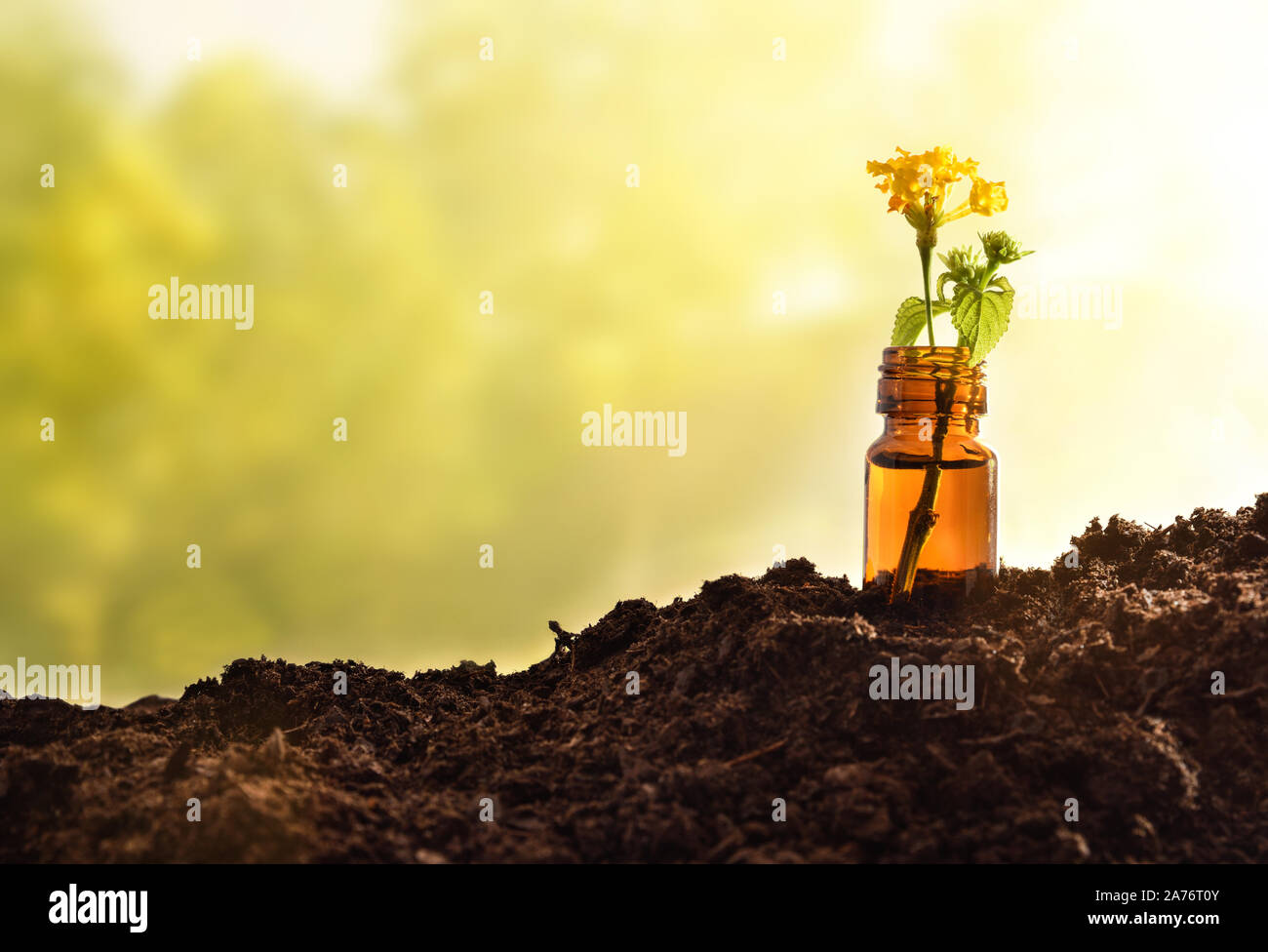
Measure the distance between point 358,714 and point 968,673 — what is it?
1394mm

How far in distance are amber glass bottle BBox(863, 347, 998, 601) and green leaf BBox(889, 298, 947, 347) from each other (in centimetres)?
6

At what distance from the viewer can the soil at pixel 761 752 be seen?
6.06ft

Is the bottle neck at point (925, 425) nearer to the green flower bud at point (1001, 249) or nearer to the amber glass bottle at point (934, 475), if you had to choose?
the amber glass bottle at point (934, 475)

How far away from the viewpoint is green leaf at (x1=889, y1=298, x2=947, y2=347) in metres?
2.76

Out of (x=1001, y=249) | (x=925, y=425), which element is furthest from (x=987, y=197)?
(x=925, y=425)

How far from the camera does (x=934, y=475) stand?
264cm

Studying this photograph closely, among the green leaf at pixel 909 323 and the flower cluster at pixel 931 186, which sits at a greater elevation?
the flower cluster at pixel 931 186

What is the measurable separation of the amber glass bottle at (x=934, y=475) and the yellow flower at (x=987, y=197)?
1.09 feet

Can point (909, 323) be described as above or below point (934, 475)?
above

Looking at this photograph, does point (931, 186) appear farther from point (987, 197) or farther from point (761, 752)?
point (761, 752)

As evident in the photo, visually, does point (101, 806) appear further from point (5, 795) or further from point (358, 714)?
point (358, 714)

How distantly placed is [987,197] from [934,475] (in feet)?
2.19

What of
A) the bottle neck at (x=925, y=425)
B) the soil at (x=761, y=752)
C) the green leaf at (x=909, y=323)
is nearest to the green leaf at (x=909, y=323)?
the green leaf at (x=909, y=323)
